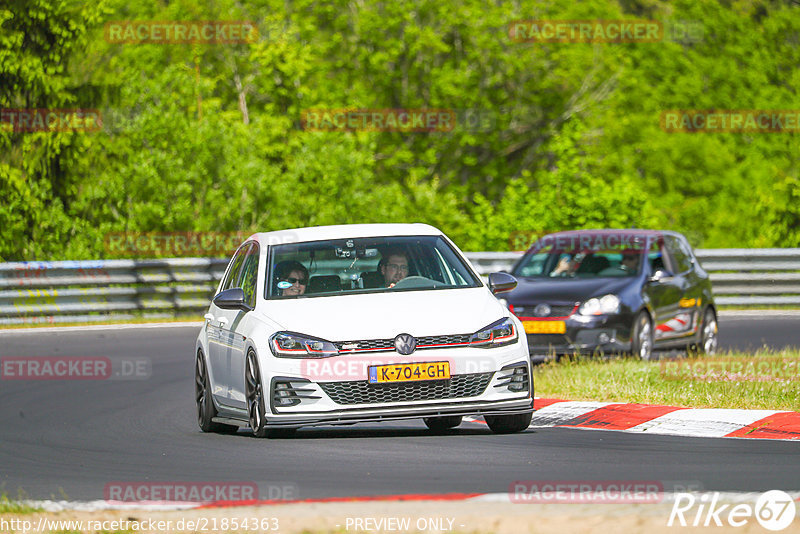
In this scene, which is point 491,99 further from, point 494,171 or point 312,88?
point 312,88

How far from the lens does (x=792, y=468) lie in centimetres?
870

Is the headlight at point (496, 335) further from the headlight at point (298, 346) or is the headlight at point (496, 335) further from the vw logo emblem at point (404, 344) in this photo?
Answer: the headlight at point (298, 346)

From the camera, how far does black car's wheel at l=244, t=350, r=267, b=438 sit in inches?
419

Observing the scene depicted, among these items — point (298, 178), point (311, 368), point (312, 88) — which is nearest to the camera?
point (311, 368)

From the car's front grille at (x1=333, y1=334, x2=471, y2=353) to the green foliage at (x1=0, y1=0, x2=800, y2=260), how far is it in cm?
1852

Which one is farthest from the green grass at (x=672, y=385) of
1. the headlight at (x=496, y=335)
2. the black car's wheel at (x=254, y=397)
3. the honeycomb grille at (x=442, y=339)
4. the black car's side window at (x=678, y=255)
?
the black car's wheel at (x=254, y=397)

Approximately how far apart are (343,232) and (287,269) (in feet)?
1.95

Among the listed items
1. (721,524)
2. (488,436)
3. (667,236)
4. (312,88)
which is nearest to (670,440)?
(488,436)

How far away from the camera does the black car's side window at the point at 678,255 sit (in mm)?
18953

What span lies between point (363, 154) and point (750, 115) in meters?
26.5

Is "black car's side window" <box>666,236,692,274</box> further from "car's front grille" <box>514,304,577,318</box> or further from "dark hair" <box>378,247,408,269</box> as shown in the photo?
"dark hair" <box>378,247,408,269</box>

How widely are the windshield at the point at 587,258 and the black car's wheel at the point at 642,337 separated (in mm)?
649

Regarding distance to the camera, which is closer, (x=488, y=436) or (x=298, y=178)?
(x=488, y=436)

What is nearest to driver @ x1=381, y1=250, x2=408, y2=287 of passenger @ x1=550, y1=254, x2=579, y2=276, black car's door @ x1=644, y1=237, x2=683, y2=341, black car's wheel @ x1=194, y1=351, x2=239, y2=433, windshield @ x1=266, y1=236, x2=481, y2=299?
windshield @ x1=266, y1=236, x2=481, y2=299
